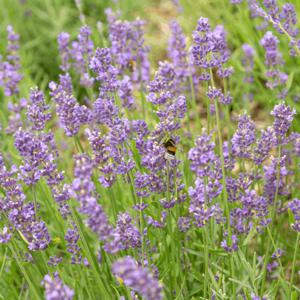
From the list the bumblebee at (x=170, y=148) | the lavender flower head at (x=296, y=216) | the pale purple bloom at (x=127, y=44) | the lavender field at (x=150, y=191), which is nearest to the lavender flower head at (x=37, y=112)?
the lavender field at (x=150, y=191)

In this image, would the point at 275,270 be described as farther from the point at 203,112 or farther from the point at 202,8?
the point at 202,8

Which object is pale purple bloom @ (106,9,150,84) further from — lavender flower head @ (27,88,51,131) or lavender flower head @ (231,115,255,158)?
lavender flower head @ (231,115,255,158)

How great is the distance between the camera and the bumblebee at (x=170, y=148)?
2232mm

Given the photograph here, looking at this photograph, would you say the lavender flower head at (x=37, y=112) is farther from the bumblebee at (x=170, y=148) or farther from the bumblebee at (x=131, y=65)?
the bumblebee at (x=131, y=65)

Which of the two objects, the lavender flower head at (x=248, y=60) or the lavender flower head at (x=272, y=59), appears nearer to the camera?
the lavender flower head at (x=272, y=59)

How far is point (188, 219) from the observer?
2.66 meters

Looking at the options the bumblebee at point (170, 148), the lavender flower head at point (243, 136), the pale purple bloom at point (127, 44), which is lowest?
the lavender flower head at point (243, 136)

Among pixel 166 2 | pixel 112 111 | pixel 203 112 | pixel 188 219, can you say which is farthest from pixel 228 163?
pixel 166 2

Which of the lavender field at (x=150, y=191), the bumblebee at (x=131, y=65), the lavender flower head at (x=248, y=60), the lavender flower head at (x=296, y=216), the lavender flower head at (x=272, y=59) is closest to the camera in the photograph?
the lavender field at (x=150, y=191)

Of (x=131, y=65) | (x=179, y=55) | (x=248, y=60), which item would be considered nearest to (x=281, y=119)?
(x=179, y=55)

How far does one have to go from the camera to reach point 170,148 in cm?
223

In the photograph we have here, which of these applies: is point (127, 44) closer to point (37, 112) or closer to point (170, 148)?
point (37, 112)

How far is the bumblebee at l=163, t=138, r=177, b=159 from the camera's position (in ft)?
7.32

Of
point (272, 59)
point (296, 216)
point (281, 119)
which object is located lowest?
point (296, 216)
